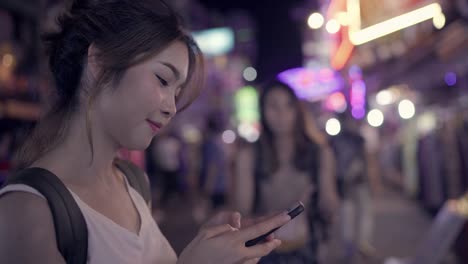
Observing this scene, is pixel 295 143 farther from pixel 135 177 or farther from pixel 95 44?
pixel 95 44

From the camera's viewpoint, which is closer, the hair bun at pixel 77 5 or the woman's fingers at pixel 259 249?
the woman's fingers at pixel 259 249

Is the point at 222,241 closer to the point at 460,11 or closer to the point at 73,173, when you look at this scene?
the point at 73,173

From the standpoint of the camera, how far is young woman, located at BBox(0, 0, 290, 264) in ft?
4.31

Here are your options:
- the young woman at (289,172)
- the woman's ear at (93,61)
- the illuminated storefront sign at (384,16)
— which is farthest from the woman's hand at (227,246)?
the illuminated storefront sign at (384,16)

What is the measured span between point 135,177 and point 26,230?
65cm

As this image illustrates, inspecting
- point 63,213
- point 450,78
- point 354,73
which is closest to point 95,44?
point 63,213

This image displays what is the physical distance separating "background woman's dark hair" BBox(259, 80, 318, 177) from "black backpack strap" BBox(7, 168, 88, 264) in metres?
1.81

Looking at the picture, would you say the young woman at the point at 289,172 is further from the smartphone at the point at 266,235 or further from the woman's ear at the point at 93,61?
the woman's ear at the point at 93,61

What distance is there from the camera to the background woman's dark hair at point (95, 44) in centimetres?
138

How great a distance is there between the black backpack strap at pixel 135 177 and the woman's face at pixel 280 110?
4.51 feet

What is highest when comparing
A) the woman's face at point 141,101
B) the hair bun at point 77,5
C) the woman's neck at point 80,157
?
the hair bun at point 77,5

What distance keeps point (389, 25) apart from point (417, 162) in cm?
824

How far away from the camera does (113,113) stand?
1.38m

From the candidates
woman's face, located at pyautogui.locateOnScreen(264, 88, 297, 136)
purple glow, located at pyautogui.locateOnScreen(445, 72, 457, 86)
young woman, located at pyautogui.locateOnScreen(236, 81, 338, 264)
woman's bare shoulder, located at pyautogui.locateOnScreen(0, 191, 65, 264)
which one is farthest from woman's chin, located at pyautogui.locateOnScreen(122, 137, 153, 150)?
purple glow, located at pyautogui.locateOnScreen(445, 72, 457, 86)
